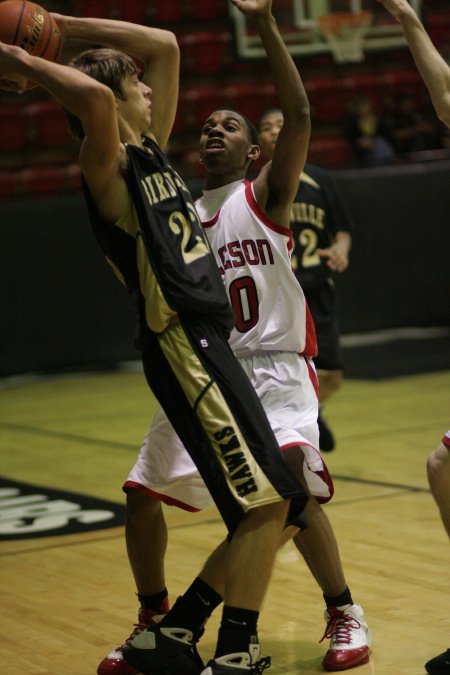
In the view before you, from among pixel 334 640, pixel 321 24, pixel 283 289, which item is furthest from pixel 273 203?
pixel 321 24

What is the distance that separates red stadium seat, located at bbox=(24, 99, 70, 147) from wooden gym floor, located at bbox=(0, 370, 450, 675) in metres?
4.98

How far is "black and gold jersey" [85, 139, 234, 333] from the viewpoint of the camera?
378 cm

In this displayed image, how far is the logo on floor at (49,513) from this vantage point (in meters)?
6.47

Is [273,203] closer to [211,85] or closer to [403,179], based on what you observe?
[403,179]

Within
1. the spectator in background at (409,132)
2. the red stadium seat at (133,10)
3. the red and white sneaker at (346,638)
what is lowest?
the spectator in background at (409,132)

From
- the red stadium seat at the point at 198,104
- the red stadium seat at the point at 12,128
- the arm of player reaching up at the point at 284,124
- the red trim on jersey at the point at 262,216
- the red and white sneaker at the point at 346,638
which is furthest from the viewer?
the red stadium seat at the point at 198,104

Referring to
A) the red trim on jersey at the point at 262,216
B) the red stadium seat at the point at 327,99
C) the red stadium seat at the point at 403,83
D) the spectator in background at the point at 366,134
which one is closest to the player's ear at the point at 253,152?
the red trim on jersey at the point at 262,216

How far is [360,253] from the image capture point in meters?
12.8

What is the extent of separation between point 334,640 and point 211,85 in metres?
12.4

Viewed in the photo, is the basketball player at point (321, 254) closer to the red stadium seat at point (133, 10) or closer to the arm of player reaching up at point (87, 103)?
the arm of player reaching up at point (87, 103)

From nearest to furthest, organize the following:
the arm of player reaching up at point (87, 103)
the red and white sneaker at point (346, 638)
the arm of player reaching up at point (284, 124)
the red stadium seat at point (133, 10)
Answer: the arm of player reaching up at point (87, 103)
the arm of player reaching up at point (284, 124)
the red and white sneaker at point (346, 638)
the red stadium seat at point (133, 10)

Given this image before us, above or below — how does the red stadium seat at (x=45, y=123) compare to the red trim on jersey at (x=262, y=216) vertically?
below

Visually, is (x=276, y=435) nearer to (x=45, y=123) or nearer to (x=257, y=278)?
(x=257, y=278)

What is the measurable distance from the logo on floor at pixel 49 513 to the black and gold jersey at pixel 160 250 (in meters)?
2.85
